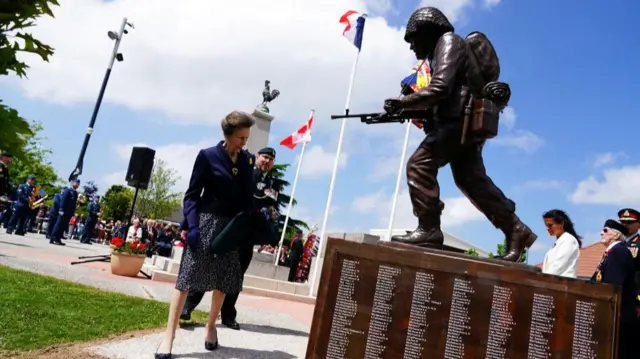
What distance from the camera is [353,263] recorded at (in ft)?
10.9

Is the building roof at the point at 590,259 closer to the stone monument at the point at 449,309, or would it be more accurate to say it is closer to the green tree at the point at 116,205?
the stone monument at the point at 449,309

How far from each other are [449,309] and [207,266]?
209 cm

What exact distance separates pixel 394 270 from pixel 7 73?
243 centimetres

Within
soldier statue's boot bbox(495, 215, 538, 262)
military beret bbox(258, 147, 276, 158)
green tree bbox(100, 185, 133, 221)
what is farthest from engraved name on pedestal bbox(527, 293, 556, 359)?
green tree bbox(100, 185, 133, 221)

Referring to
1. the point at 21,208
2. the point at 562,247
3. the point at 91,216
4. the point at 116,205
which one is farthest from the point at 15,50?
the point at 116,205

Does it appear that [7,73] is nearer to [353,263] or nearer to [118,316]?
[353,263]

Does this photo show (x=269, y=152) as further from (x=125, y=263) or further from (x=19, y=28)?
(x=125, y=263)

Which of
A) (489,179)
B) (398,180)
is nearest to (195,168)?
(489,179)

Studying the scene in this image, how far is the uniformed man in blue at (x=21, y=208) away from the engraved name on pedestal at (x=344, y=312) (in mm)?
15289

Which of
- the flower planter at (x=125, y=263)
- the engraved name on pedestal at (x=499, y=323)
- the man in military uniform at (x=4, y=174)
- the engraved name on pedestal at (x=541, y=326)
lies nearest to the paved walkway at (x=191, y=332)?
the flower planter at (x=125, y=263)

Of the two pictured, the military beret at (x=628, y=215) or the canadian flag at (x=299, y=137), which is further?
the canadian flag at (x=299, y=137)

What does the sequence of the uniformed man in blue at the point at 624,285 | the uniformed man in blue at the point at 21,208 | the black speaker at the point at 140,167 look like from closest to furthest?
the uniformed man in blue at the point at 624,285 < the black speaker at the point at 140,167 < the uniformed man in blue at the point at 21,208

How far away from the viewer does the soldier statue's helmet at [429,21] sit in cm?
404

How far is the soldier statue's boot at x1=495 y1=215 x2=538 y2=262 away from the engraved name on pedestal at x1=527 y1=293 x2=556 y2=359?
2.25 ft
